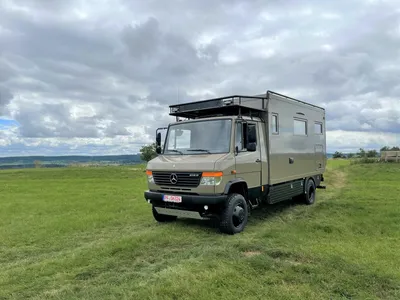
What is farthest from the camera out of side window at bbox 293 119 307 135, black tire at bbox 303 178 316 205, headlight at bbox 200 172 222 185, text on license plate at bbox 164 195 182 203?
black tire at bbox 303 178 316 205

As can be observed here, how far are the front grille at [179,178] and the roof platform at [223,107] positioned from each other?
1962 mm

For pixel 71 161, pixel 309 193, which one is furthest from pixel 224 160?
pixel 71 161

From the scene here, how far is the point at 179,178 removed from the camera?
759 cm

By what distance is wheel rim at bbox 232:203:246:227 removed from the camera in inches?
302

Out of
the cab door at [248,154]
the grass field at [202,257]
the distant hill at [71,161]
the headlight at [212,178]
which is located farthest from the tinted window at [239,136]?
the distant hill at [71,161]

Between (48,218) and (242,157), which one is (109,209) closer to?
(48,218)

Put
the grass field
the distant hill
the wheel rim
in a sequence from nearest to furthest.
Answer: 1. the grass field
2. the wheel rim
3. the distant hill

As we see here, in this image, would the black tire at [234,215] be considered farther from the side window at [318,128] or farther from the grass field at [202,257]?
the side window at [318,128]

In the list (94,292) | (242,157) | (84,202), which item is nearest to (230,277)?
(94,292)

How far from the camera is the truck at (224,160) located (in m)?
7.37

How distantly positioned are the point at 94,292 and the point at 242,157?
460cm

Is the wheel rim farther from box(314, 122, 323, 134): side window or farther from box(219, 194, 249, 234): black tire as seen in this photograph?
box(314, 122, 323, 134): side window

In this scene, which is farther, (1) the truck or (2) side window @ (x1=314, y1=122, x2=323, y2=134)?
(2) side window @ (x1=314, y1=122, x2=323, y2=134)

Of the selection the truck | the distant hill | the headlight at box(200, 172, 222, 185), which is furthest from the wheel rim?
the distant hill
